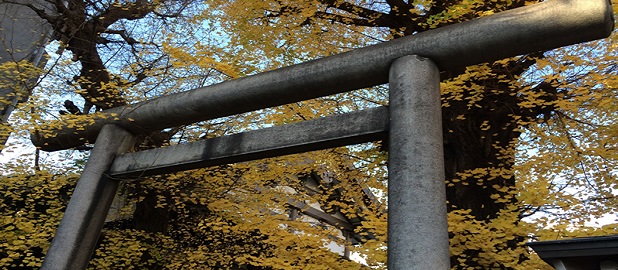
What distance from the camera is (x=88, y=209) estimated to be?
17.2 ft

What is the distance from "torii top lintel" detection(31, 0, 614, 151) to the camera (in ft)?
11.6

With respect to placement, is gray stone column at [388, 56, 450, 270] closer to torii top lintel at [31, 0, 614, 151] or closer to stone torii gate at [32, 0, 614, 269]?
stone torii gate at [32, 0, 614, 269]

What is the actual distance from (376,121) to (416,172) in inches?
29.7

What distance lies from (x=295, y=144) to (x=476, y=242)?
8.50 feet

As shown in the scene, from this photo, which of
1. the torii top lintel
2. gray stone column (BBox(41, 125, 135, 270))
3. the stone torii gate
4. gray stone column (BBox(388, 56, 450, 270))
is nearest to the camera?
gray stone column (BBox(388, 56, 450, 270))

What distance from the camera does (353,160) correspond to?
8.39 m

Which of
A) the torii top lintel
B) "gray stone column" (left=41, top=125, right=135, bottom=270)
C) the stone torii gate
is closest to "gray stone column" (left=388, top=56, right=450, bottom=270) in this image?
the stone torii gate

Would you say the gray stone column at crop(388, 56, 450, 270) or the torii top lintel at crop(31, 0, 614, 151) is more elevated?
the torii top lintel at crop(31, 0, 614, 151)

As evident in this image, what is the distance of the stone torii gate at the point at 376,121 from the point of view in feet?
11.2

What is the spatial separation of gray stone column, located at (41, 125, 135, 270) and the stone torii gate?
0.01 m

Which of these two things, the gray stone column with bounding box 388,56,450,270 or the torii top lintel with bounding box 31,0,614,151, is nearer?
the gray stone column with bounding box 388,56,450,270

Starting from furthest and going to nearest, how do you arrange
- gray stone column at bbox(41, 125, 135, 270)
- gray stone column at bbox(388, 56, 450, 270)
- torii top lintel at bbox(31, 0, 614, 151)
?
gray stone column at bbox(41, 125, 135, 270) → torii top lintel at bbox(31, 0, 614, 151) → gray stone column at bbox(388, 56, 450, 270)

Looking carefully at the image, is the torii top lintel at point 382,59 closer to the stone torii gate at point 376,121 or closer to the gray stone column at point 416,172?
the stone torii gate at point 376,121

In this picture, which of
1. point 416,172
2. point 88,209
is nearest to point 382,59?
point 416,172
